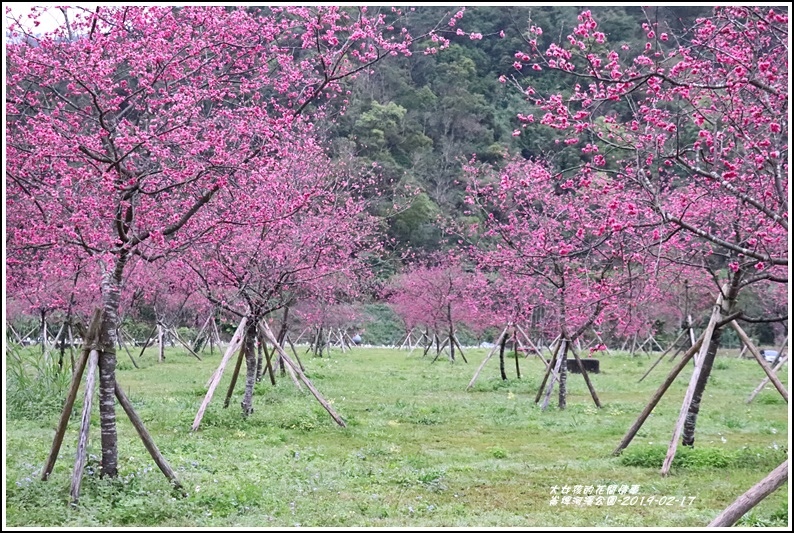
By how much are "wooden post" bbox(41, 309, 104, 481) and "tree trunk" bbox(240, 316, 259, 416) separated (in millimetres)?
5470

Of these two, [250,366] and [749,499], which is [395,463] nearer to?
[250,366]

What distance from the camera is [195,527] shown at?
262 inches

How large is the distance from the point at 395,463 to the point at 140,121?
557 cm

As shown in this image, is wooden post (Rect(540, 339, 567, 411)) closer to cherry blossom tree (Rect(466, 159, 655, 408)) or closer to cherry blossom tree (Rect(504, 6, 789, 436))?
cherry blossom tree (Rect(466, 159, 655, 408))

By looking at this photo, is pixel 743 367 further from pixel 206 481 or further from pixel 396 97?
pixel 396 97

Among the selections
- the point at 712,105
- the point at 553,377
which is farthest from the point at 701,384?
the point at 553,377

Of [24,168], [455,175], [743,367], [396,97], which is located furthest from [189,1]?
[396,97]

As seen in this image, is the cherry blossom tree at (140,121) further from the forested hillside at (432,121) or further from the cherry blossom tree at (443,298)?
the forested hillside at (432,121)

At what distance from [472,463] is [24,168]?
684 centimetres

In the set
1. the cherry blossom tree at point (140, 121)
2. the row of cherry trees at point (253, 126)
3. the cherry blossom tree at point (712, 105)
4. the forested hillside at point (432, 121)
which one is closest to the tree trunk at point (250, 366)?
the row of cherry trees at point (253, 126)

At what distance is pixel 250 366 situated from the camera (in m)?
13.6

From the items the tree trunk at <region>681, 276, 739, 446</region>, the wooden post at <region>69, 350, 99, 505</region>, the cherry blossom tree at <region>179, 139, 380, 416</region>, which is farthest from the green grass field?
the cherry blossom tree at <region>179, 139, 380, 416</region>

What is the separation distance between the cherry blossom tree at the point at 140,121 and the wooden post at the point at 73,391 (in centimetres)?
10

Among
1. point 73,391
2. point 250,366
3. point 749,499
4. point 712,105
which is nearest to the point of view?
point 749,499
